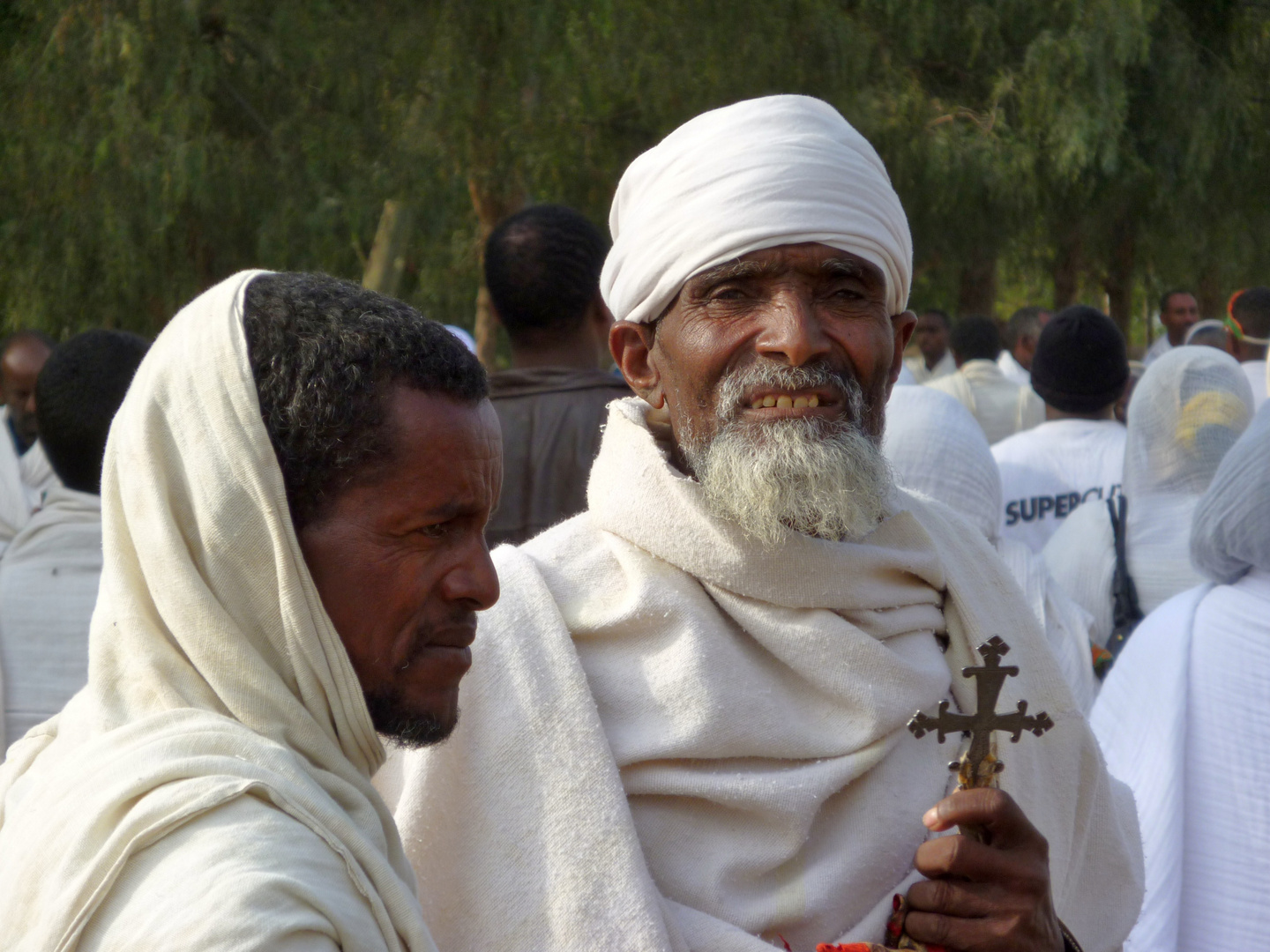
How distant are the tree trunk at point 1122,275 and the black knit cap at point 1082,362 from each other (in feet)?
32.2

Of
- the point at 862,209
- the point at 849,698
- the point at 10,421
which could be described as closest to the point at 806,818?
the point at 849,698

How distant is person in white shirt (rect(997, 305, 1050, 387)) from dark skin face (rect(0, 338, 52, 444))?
640 cm

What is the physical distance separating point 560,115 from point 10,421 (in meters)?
4.16

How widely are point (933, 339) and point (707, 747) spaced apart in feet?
32.5

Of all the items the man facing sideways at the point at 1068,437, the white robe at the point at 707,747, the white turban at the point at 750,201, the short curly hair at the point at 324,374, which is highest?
the short curly hair at the point at 324,374

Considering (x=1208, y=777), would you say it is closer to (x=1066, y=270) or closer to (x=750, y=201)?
(x=750, y=201)

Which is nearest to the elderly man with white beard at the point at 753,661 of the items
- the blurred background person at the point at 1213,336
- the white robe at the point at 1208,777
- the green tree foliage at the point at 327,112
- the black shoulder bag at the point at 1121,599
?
the white robe at the point at 1208,777

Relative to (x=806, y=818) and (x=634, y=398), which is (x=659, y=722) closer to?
(x=806, y=818)

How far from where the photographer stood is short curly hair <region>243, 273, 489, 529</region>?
1.67m

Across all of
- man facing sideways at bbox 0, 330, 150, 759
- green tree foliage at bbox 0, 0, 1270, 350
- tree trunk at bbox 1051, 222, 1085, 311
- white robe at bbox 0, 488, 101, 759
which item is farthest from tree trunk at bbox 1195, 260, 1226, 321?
white robe at bbox 0, 488, 101, 759

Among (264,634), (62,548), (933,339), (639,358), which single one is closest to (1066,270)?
(933,339)

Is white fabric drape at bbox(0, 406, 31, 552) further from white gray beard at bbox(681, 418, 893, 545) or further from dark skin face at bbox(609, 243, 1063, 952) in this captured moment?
white gray beard at bbox(681, 418, 893, 545)

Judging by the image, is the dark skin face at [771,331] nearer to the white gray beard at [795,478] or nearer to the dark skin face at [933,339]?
the white gray beard at [795,478]

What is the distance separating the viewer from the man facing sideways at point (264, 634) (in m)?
1.43
